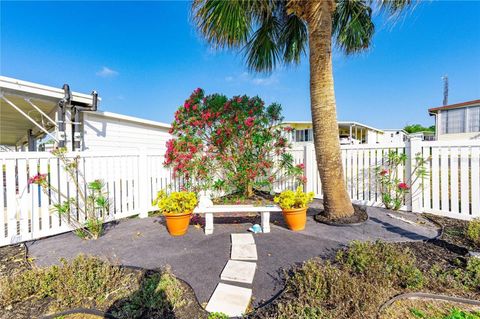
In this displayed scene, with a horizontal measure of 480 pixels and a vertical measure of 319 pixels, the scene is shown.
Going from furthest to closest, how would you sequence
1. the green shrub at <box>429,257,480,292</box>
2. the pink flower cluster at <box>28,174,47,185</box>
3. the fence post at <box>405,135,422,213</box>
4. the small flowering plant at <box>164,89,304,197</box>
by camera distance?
the small flowering plant at <box>164,89,304,197</box>, the fence post at <box>405,135,422,213</box>, the pink flower cluster at <box>28,174,47,185</box>, the green shrub at <box>429,257,480,292</box>

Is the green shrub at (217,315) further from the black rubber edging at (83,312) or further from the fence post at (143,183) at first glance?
the fence post at (143,183)

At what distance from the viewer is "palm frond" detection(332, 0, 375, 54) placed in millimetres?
4864

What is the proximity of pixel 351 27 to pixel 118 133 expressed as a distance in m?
6.86

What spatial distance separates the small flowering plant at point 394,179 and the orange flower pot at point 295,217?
7.44 ft

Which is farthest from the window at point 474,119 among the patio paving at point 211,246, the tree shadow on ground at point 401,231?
the tree shadow on ground at point 401,231

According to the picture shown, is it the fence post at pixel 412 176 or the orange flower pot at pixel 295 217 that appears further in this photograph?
the fence post at pixel 412 176

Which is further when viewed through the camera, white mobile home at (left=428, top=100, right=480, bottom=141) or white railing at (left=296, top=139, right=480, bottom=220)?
white mobile home at (left=428, top=100, right=480, bottom=141)

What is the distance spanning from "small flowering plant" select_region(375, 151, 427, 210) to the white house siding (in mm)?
5167

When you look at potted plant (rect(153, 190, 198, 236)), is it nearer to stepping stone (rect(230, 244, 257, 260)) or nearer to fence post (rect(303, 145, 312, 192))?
stepping stone (rect(230, 244, 257, 260))

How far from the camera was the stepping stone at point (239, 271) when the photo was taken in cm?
221

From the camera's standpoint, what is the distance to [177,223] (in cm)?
333

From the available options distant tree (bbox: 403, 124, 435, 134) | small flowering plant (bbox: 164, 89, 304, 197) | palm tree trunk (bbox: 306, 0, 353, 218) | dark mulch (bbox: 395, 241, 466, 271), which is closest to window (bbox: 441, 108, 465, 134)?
small flowering plant (bbox: 164, 89, 304, 197)

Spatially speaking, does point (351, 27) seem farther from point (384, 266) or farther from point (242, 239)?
point (242, 239)

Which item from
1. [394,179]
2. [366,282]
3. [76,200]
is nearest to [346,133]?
[394,179]
